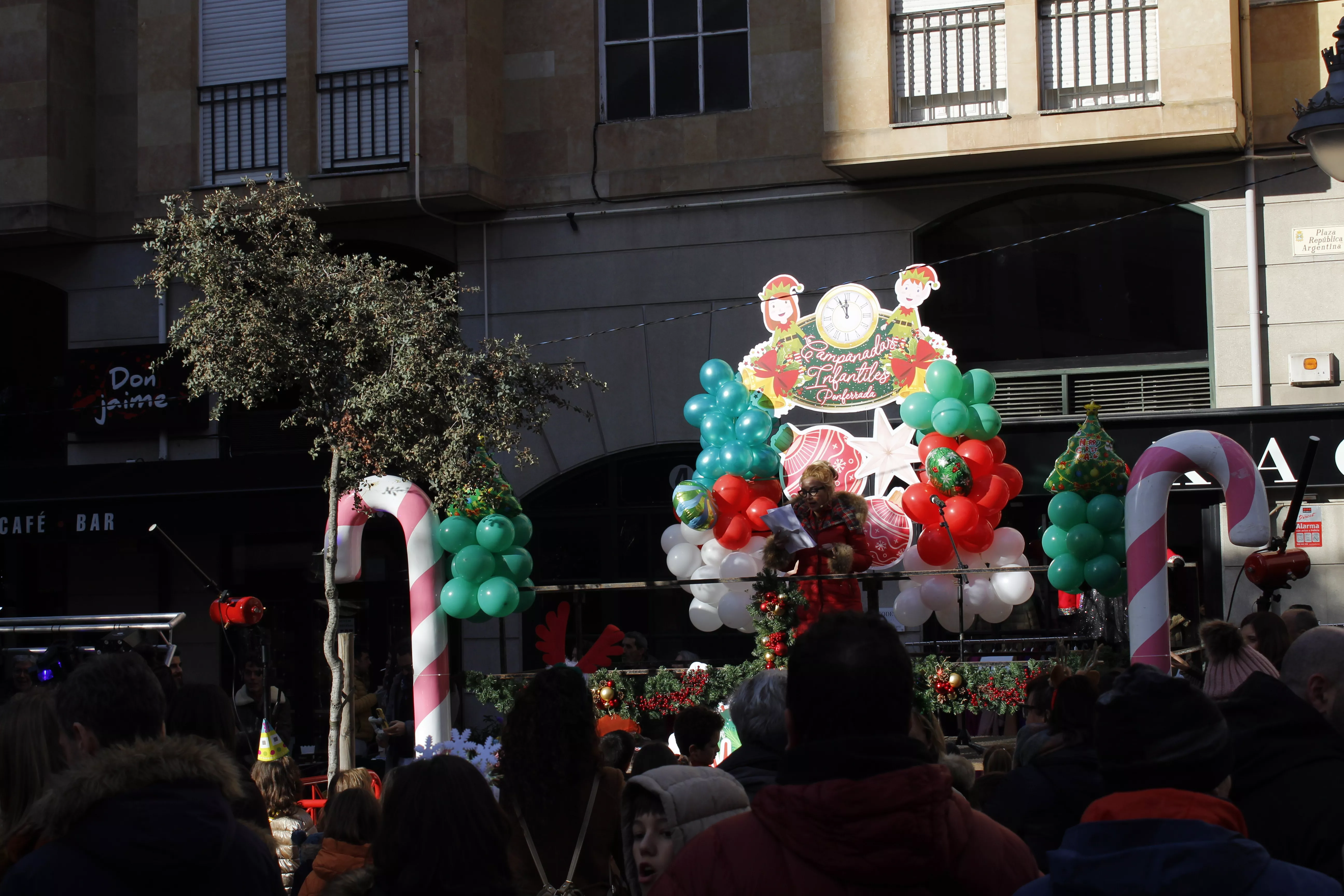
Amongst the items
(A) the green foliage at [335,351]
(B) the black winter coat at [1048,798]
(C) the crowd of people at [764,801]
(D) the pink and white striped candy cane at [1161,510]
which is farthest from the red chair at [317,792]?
(D) the pink and white striped candy cane at [1161,510]

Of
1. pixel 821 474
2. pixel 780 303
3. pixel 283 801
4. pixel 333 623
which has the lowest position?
pixel 283 801

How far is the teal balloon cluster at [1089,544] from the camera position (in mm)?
10195

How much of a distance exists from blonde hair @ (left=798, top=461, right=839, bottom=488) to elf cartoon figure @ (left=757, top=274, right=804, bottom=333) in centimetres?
267

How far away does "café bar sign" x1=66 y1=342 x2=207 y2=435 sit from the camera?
658 inches

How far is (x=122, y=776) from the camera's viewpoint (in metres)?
3.42

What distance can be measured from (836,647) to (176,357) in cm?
1533

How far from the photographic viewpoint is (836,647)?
2949 millimetres

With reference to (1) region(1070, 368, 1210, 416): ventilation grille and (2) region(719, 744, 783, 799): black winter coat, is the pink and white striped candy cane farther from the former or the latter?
(1) region(1070, 368, 1210, 416): ventilation grille

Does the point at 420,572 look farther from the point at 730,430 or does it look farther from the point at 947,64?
the point at 947,64

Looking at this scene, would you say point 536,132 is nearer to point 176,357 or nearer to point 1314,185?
point 176,357

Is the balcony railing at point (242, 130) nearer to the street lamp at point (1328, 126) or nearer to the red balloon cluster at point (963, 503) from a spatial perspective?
the red balloon cluster at point (963, 503)

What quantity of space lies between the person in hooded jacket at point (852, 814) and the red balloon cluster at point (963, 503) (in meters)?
8.18

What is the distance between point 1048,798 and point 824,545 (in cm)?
538

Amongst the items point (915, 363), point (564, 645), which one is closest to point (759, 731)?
point (564, 645)
